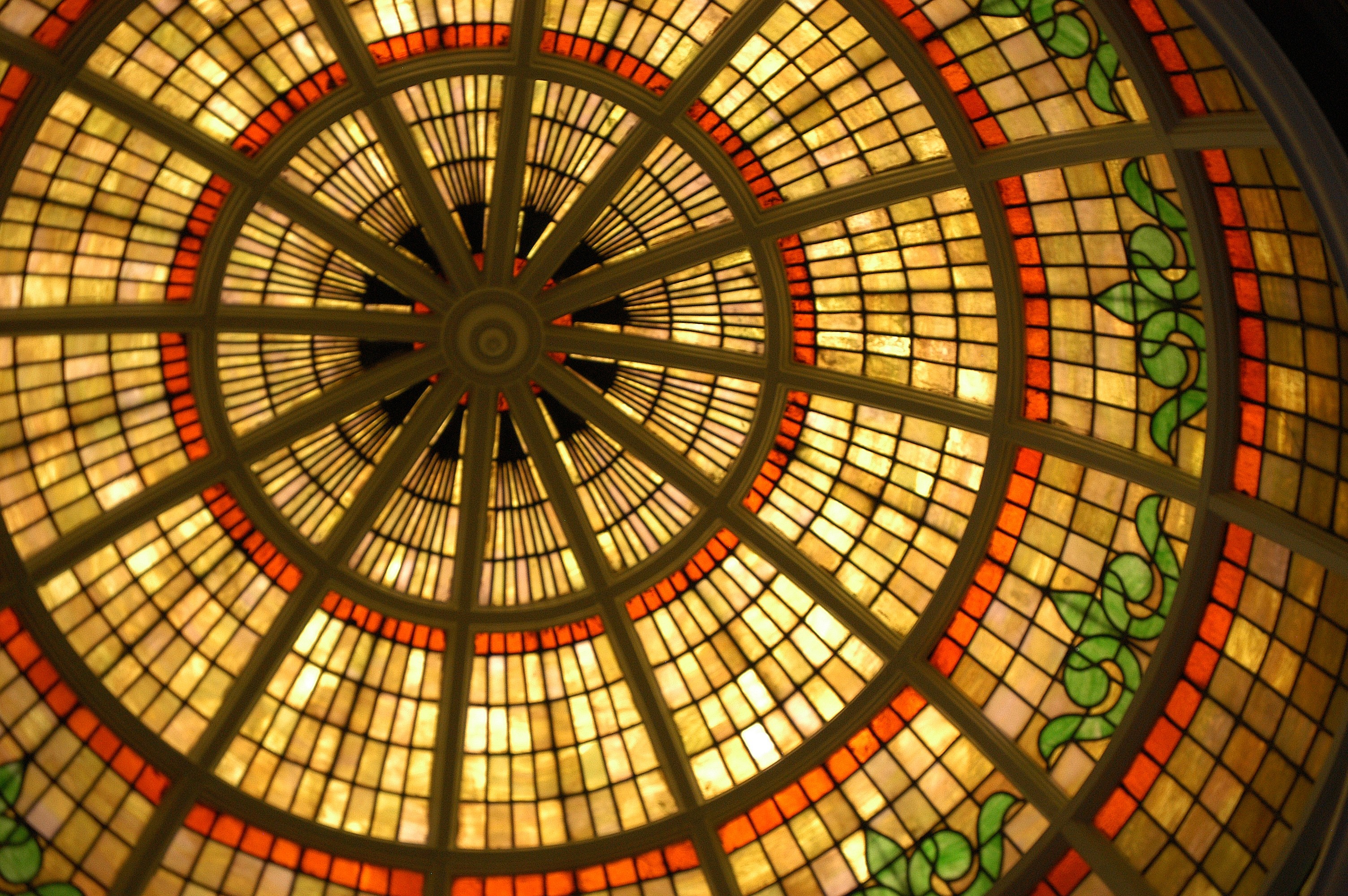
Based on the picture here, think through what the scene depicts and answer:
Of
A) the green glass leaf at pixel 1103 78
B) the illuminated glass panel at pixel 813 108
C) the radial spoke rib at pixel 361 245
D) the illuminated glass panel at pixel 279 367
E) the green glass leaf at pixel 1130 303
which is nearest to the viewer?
the green glass leaf at pixel 1103 78

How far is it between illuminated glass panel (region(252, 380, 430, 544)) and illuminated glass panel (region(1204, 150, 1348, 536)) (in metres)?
12.8

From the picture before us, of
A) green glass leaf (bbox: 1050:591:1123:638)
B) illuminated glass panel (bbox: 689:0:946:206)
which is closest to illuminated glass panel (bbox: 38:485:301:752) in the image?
illuminated glass panel (bbox: 689:0:946:206)

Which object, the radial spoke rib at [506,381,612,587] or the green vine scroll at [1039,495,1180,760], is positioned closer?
the green vine scroll at [1039,495,1180,760]

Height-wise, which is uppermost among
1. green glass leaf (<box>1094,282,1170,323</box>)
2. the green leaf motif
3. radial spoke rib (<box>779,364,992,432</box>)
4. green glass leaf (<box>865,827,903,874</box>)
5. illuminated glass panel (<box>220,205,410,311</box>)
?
illuminated glass panel (<box>220,205,410,311</box>)

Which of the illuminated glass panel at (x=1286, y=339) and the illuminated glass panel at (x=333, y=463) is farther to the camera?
the illuminated glass panel at (x=333, y=463)

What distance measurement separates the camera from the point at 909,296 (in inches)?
667

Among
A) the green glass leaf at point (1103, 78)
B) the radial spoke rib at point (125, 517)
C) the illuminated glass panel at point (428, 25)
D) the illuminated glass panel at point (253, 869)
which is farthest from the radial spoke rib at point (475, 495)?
the green glass leaf at point (1103, 78)

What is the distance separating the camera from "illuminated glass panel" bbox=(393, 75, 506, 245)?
1634cm

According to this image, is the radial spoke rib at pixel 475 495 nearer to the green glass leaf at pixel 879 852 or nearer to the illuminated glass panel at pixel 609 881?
the illuminated glass panel at pixel 609 881

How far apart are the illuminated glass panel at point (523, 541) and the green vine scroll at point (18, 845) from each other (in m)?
7.52

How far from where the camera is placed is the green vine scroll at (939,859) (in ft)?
52.2

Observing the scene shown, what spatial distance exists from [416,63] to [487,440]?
644 cm

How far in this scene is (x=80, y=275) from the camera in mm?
16062

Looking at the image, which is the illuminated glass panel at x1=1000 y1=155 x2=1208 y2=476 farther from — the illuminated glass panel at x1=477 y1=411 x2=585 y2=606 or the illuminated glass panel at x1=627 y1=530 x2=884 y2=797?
the illuminated glass panel at x1=477 y1=411 x2=585 y2=606
